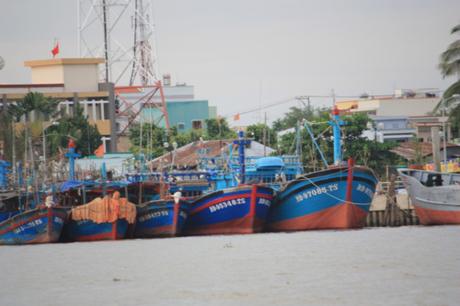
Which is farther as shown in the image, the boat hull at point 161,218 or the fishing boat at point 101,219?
the boat hull at point 161,218

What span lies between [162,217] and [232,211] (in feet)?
8.98

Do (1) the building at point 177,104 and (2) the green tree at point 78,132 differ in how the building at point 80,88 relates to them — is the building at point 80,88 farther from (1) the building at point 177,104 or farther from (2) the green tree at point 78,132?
(1) the building at point 177,104

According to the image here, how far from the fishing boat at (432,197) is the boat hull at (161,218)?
386 inches

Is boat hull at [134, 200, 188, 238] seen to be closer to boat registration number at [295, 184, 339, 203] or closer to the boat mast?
the boat mast

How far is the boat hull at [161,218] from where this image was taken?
167 ft

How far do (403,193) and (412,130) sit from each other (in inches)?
2003

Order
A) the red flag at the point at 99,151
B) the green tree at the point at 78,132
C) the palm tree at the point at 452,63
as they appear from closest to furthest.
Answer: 1. the palm tree at the point at 452,63
2. the green tree at the point at 78,132
3. the red flag at the point at 99,151

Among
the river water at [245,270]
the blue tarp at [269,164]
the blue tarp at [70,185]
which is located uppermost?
the blue tarp at [269,164]

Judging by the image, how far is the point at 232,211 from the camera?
50.9 metres

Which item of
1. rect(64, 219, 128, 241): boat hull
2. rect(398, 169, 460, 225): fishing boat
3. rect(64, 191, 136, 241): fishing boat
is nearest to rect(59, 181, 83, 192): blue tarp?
rect(64, 191, 136, 241): fishing boat

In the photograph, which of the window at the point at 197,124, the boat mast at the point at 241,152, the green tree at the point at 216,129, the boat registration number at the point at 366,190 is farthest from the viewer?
the window at the point at 197,124

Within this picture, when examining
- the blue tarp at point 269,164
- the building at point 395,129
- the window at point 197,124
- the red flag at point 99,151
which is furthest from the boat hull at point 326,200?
the window at point 197,124

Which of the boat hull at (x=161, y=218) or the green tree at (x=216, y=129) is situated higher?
the green tree at (x=216, y=129)

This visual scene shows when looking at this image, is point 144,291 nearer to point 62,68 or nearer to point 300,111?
point 62,68
